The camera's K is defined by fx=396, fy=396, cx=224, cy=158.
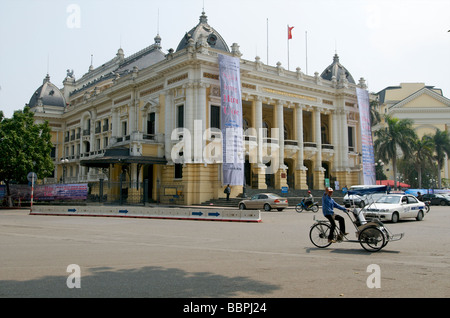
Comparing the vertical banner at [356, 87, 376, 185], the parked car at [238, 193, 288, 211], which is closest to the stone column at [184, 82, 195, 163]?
the parked car at [238, 193, 288, 211]

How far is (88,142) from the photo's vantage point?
55.0 metres

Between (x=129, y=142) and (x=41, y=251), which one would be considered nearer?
(x=41, y=251)

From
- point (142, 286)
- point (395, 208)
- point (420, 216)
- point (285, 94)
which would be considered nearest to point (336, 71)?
point (285, 94)

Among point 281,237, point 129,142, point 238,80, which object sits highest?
point 238,80

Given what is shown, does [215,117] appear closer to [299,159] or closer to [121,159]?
[121,159]

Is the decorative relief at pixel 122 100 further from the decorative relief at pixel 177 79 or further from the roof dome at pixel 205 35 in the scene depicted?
the decorative relief at pixel 177 79

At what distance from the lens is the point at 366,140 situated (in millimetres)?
43875

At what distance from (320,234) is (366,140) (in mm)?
35863

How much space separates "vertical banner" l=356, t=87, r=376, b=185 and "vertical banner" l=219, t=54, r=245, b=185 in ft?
55.0

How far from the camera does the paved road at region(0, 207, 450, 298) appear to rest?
6.00m

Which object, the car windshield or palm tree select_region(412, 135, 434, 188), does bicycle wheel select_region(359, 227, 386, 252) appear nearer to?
the car windshield

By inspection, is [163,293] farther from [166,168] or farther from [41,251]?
[166,168]

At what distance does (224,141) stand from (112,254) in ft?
78.6
